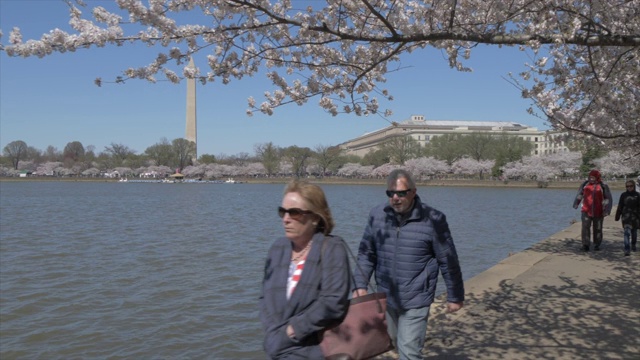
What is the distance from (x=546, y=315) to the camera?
605 cm

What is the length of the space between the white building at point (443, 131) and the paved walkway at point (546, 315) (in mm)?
90471

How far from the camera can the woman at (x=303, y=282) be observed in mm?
2428

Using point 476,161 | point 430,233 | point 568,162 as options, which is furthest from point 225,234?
point 476,161

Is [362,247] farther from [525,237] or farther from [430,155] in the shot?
[430,155]

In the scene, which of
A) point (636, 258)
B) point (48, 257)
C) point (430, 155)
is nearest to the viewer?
point (636, 258)

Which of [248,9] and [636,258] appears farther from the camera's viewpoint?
[636,258]

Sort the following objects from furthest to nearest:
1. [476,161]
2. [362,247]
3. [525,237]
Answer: [476,161], [525,237], [362,247]

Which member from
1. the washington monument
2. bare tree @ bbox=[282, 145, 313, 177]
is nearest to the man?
the washington monument

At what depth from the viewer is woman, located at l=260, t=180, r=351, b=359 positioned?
2.43 metres

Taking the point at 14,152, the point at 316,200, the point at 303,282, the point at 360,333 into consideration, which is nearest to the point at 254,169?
the point at 14,152

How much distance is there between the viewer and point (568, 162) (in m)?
81.2

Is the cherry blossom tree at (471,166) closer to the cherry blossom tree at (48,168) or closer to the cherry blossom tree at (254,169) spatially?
the cherry blossom tree at (254,169)

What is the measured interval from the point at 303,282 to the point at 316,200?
40cm

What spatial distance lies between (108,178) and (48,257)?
120 m
